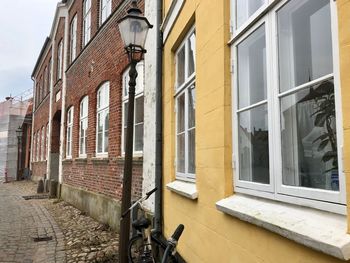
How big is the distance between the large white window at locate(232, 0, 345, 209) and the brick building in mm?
3606

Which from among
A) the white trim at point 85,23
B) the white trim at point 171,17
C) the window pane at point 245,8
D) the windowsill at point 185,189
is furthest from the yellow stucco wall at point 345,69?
the white trim at point 85,23

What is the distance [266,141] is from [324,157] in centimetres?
65

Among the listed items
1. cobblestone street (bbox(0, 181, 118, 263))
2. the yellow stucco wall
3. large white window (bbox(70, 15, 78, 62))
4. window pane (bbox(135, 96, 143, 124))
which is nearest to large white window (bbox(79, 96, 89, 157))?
cobblestone street (bbox(0, 181, 118, 263))

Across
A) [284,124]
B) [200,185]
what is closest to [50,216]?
[200,185]

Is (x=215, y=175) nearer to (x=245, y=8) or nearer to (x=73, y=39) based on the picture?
(x=245, y=8)

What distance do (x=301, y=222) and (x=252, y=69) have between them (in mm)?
1326

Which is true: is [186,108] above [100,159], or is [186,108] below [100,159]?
above

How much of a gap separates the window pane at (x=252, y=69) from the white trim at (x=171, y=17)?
81.7 inches

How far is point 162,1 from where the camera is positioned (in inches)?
256

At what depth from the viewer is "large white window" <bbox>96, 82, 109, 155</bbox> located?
983 centimetres

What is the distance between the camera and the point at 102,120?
10.2 meters

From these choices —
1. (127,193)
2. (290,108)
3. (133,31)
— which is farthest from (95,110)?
(290,108)

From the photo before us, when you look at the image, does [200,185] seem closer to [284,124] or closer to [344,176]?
[284,124]

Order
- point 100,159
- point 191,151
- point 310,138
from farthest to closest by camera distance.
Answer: point 100,159
point 191,151
point 310,138
